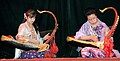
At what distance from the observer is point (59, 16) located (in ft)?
11.6

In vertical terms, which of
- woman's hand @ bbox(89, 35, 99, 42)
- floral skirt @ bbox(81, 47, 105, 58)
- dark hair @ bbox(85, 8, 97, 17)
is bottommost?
floral skirt @ bbox(81, 47, 105, 58)

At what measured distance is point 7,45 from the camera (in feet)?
11.4

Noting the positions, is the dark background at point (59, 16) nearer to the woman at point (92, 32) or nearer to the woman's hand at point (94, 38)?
the woman at point (92, 32)

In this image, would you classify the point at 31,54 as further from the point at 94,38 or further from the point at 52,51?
the point at 94,38

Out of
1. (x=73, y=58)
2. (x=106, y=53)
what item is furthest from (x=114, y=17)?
(x=73, y=58)

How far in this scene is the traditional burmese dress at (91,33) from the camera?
3467 millimetres

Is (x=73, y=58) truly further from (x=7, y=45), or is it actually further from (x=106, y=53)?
(x=7, y=45)

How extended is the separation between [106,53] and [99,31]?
0.25m

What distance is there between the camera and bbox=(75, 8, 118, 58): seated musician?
11.4 feet

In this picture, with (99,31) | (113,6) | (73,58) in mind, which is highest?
(113,6)

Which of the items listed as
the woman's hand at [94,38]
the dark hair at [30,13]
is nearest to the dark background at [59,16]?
the dark hair at [30,13]

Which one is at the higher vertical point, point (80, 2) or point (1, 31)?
point (80, 2)

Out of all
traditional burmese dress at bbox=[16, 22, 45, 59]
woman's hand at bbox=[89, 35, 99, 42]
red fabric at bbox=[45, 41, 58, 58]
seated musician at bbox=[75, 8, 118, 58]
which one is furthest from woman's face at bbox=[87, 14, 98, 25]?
traditional burmese dress at bbox=[16, 22, 45, 59]

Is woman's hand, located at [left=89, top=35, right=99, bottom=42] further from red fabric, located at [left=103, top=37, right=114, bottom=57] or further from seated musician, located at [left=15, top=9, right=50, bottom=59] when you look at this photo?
seated musician, located at [left=15, top=9, right=50, bottom=59]
